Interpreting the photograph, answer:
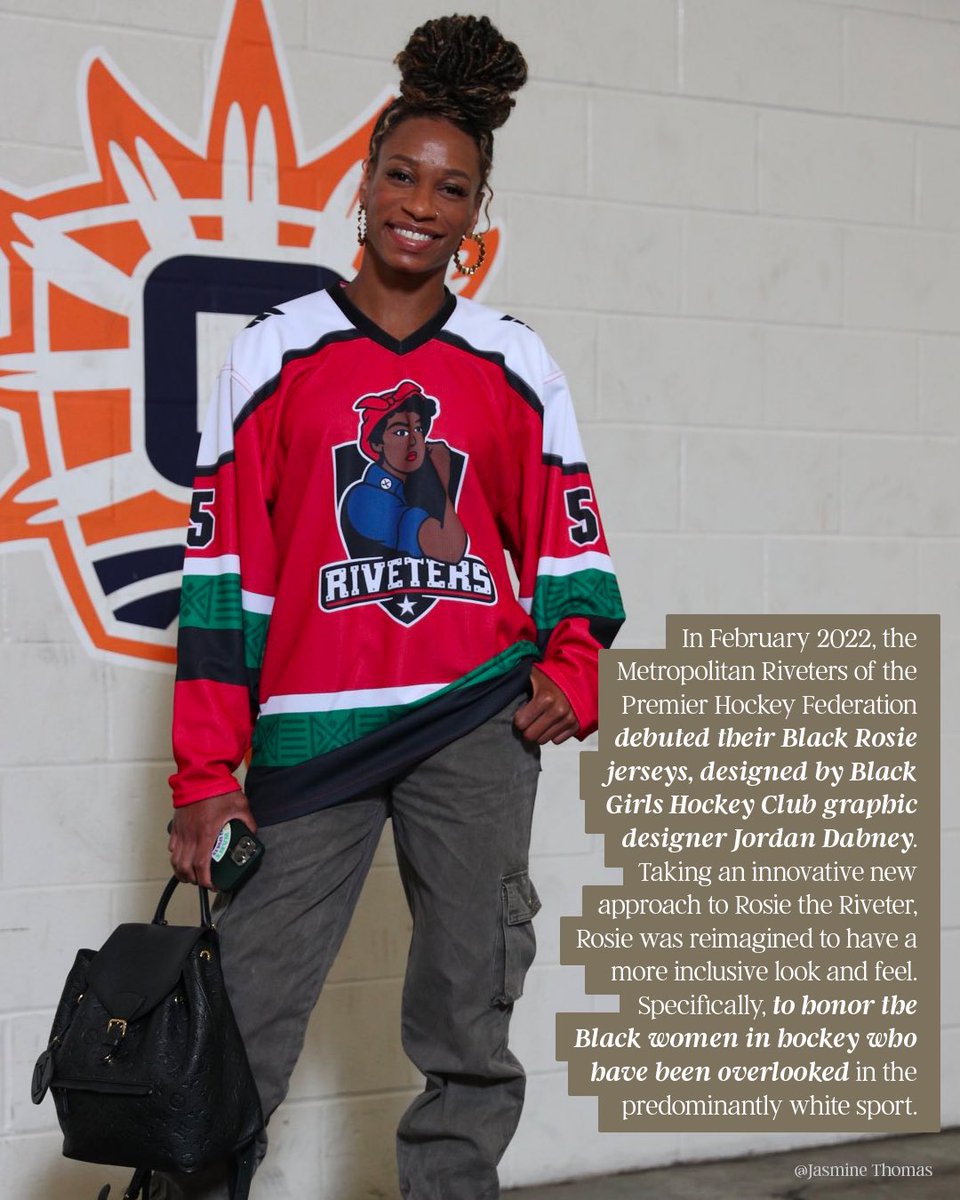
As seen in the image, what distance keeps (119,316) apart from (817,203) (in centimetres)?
135

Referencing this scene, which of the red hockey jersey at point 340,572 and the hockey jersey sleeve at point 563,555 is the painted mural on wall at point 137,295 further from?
the hockey jersey sleeve at point 563,555

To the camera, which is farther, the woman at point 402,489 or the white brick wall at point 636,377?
the white brick wall at point 636,377

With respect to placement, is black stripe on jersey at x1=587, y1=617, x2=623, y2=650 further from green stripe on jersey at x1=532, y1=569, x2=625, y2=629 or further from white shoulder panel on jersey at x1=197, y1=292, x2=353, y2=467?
white shoulder panel on jersey at x1=197, y1=292, x2=353, y2=467

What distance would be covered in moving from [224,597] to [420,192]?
552 millimetres

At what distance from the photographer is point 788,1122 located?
279cm

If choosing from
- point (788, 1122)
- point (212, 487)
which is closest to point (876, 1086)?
point (788, 1122)

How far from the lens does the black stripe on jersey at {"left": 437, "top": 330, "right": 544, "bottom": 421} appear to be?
6.12ft

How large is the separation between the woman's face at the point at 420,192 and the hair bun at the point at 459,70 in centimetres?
3

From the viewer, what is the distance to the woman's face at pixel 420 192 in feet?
5.94

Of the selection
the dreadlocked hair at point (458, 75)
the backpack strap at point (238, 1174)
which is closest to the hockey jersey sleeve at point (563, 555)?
the dreadlocked hair at point (458, 75)

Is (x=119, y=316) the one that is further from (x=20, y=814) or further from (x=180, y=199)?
(x=20, y=814)

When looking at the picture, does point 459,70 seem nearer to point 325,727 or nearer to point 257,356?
point 257,356

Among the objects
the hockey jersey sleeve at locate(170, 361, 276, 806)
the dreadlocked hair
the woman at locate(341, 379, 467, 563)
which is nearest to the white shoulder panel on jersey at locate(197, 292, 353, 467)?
the hockey jersey sleeve at locate(170, 361, 276, 806)

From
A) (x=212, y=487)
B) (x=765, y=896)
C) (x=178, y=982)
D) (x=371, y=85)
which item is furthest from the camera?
(x=765, y=896)
